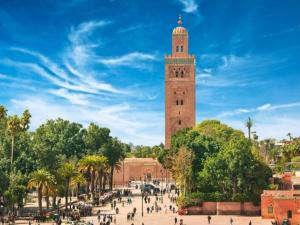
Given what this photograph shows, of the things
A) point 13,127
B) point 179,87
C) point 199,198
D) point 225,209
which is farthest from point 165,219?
point 179,87

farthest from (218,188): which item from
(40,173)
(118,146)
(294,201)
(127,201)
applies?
(118,146)

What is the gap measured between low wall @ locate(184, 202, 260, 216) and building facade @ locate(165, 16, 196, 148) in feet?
142

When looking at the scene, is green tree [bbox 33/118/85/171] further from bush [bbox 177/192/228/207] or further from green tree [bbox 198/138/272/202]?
green tree [bbox 198/138/272/202]

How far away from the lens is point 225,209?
54.1 metres

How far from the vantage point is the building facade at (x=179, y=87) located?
98.6m

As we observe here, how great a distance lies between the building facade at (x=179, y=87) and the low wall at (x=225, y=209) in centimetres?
4321

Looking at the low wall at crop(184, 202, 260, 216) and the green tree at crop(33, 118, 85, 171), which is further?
the green tree at crop(33, 118, 85, 171)

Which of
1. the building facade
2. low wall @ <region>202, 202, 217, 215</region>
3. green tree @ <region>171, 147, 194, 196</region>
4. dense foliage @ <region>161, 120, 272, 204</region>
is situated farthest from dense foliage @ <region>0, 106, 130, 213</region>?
the building facade

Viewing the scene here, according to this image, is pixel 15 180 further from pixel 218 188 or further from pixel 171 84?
pixel 171 84

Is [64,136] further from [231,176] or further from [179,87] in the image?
[179,87]

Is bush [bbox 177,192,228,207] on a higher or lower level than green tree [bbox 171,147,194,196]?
lower

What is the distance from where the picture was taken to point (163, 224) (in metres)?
45.2

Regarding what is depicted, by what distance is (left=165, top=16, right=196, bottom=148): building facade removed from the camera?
324ft

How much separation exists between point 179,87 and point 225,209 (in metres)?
48.0
